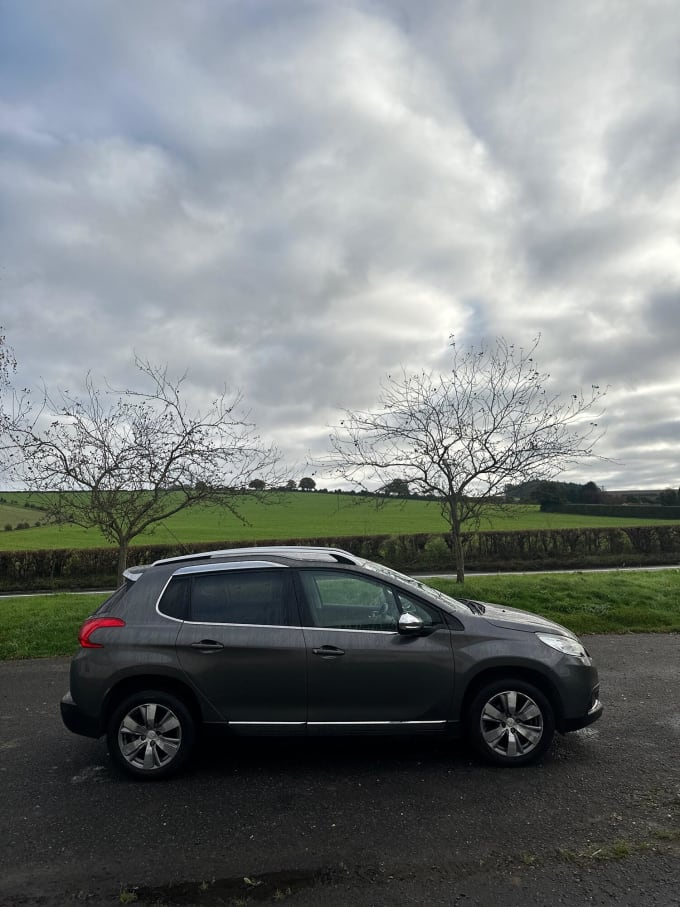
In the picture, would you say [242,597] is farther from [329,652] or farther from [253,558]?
[329,652]

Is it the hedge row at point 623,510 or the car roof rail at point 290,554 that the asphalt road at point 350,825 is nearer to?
the car roof rail at point 290,554

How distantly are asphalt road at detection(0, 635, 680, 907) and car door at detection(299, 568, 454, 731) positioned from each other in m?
0.42

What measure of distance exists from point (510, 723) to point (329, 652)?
1454 millimetres

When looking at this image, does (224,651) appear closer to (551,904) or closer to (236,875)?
(236,875)

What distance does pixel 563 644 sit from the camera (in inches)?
194

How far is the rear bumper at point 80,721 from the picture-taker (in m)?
4.71

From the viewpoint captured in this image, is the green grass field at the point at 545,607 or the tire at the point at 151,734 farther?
the green grass field at the point at 545,607

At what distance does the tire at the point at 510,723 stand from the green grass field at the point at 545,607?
5868 millimetres

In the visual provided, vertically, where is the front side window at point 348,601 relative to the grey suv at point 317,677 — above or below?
above

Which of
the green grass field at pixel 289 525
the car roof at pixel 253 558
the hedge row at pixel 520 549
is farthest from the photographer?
the green grass field at pixel 289 525

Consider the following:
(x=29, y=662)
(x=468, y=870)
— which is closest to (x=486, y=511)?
(x=29, y=662)

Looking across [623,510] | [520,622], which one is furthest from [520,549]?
[520,622]

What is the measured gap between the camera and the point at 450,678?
473cm

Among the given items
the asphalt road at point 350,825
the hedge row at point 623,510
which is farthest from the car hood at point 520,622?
the hedge row at point 623,510
